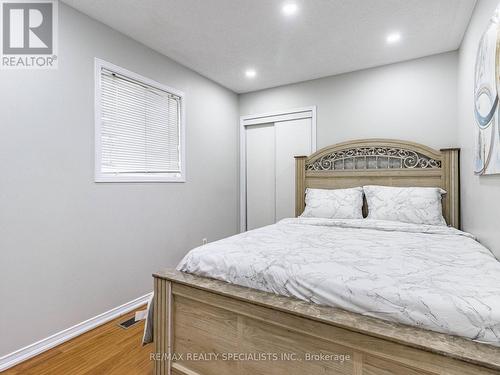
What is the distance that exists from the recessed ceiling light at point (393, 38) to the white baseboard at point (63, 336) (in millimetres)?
3401

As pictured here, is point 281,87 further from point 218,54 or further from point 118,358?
point 118,358

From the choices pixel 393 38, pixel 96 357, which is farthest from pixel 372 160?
pixel 96 357

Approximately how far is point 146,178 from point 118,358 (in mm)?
1504

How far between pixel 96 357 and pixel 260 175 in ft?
9.19

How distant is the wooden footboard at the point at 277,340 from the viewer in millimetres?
891

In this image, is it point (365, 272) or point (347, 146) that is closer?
point (365, 272)

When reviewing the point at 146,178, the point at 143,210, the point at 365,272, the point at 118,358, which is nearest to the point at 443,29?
the point at 365,272

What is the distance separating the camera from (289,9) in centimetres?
207

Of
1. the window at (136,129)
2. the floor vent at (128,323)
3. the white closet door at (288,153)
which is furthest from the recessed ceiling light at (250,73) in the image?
the floor vent at (128,323)

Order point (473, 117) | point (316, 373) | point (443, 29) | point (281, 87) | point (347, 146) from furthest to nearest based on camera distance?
1. point (281, 87)
2. point (347, 146)
3. point (443, 29)
4. point (473, 117)
5. point (316, 373)

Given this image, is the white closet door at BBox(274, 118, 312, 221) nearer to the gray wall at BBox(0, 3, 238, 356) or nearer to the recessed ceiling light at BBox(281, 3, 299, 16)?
the gray wall at BBox(0, 3, 238, 356)

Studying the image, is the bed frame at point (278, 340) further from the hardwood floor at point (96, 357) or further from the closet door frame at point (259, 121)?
the closet door frame at point (259, 121)

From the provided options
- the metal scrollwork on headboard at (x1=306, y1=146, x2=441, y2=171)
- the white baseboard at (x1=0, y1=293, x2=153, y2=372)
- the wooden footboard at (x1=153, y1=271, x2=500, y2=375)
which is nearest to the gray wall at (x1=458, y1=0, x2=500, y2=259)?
the metal scrollwork on headboard at (x1=306, y1=146, x2=441, y2=171)

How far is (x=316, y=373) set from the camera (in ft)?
3.59
